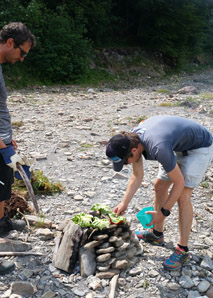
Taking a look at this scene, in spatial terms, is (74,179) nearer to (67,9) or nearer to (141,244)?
(141,244)

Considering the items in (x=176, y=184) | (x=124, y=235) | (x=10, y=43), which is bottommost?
(x=124, y=235)

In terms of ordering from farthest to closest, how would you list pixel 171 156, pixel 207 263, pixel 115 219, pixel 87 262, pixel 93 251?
pixel 207 263, pixel 115 219, pixel 93 251, pixel 87 262, pixel 171 156

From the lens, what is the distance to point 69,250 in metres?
3.48

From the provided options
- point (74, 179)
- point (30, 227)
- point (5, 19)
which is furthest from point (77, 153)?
point (5, 19)

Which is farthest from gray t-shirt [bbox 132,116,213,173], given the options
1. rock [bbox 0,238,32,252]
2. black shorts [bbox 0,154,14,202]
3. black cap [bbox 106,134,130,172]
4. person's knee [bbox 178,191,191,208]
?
rock [bbox 0,238,32,252]

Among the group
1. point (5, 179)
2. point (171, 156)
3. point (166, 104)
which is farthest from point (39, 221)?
point (166, 104)

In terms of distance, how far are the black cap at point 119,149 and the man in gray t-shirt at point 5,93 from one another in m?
1.05

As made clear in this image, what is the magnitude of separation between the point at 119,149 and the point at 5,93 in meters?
1.32

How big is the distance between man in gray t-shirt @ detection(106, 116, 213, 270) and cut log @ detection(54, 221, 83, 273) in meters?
0.51

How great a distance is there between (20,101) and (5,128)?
28.4ft

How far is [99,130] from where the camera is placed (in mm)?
8836

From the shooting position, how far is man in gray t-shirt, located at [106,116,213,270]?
126 inches

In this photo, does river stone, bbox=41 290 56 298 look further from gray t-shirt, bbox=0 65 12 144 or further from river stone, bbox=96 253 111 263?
gray t-shirt, bbox=0 65 12 144

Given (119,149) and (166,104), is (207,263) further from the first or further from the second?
(166,104)
